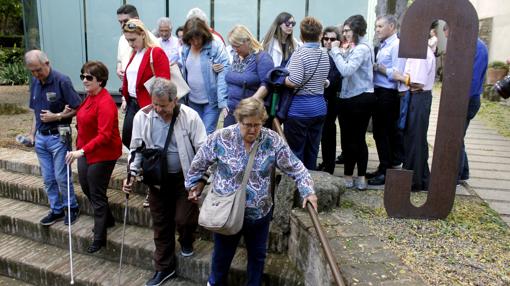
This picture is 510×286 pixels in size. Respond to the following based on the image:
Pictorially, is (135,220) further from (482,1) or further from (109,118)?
(482,1)

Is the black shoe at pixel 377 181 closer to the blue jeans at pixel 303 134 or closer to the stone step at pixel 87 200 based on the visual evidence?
the blue jeans at pixel 303 134

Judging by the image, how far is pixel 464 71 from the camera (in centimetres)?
337

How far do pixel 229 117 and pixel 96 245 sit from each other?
1.68 meters

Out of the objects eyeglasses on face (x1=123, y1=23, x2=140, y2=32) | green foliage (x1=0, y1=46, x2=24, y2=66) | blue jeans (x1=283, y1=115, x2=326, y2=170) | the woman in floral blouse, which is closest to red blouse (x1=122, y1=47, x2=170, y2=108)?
eyeglasses on face (x1=123, y1=23, x2=140, y2=32)

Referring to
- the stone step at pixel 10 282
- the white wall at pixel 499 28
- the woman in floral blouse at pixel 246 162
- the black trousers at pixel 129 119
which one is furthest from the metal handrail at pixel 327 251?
the white wall at pixel 499 28

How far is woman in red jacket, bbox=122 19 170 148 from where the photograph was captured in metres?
3.86

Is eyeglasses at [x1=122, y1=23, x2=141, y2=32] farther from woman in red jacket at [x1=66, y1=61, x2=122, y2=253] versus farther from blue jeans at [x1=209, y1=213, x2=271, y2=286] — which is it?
blue jeans at [x1=209, y1=213, x2=271, y2=286]

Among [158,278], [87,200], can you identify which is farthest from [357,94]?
[87,200]

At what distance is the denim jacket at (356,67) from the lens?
13.3 ft

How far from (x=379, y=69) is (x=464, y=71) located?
42.9 inches

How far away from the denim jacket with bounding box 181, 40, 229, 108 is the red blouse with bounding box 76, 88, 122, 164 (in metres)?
0.91

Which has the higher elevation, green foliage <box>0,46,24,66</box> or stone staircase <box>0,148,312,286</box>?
green foliage <box>0,46,24,66</box>

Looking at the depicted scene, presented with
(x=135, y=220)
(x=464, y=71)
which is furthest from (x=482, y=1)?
(x=135, y=220)

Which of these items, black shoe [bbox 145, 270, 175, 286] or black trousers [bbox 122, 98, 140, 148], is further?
black trousers [bbox 122, 98, 140, 148]
